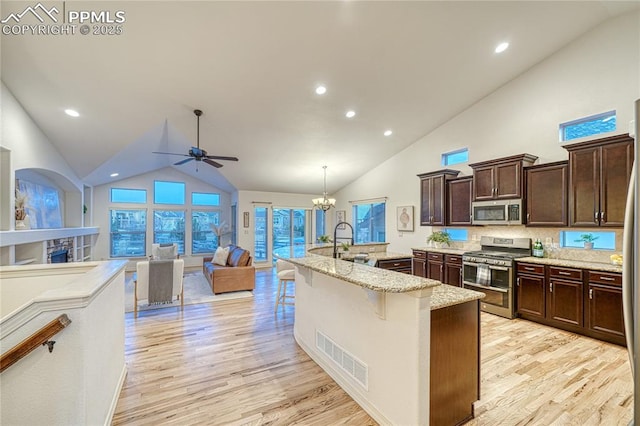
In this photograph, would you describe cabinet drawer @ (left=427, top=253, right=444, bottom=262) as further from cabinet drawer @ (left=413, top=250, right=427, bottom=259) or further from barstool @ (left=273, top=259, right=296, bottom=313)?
barstool @ (left=273, top=259, right=296, bottom=313)

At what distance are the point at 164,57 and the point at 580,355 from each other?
6048mm

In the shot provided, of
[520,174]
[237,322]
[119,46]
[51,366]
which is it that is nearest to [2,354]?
[51,366]

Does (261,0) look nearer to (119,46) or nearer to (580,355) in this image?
(119,46)

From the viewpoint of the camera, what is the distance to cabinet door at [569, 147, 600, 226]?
137 inches

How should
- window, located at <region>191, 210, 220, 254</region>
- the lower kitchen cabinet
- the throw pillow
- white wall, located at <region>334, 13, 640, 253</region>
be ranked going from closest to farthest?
1. the lower kitchen cabinet
2. white wall, located at <region>334, 13, 640, 253</region>
3. the throw pillow
4. window, located at <region>191, 210, 220, 254</region>

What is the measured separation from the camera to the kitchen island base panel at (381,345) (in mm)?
1673

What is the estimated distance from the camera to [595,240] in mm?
3836

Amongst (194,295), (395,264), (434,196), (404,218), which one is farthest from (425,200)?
(194,295)

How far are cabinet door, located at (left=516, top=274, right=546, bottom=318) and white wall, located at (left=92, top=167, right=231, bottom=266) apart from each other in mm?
8434

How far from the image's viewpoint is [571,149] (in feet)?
12.2

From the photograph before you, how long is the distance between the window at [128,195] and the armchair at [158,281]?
4.89 metres

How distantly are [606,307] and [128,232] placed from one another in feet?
35.1

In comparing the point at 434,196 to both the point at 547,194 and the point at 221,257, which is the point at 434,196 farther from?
the point at 221,257

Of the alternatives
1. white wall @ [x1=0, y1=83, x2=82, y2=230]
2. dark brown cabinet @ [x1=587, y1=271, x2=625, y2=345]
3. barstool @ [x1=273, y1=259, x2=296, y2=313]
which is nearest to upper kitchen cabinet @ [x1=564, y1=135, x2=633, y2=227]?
dark brown cabinet @ [x1=587, y1=271, x2=625, y2=345]
